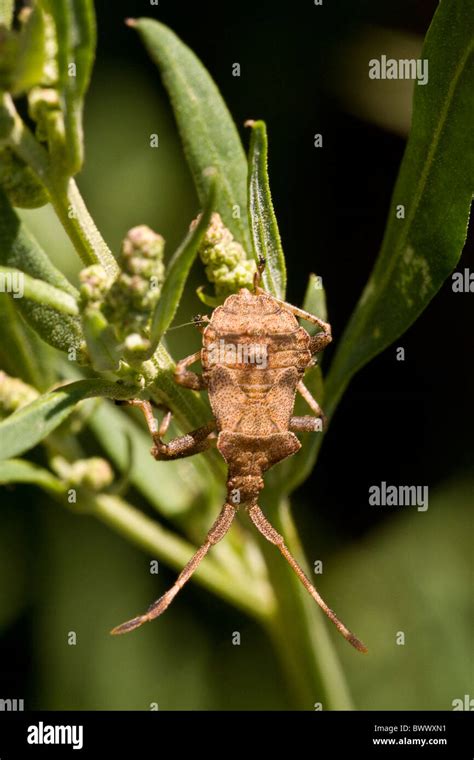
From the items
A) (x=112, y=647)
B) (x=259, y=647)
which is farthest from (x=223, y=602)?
(x=112, y=647)

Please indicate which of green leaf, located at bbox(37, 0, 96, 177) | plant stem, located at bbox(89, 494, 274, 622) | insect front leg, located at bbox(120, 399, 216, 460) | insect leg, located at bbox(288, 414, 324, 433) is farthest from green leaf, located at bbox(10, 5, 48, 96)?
plant stem, located at bbox(89, 494, 274, 622)

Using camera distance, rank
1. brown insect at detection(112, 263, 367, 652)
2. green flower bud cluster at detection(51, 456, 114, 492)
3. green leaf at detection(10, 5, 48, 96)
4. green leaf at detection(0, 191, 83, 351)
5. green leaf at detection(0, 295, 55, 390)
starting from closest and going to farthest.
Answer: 1. green leaf at detection(10, 5, 48, 96)
2. green leaf at detection(0, 191, 83, 351)
3. brown insect at detection(112, 263, 367, 652)
4. green leaf at detection(0, 295, 55, 390)
5. green flower bud cluster at detection(51, 456, 114, 492)

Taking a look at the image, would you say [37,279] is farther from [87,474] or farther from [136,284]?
[87,474]

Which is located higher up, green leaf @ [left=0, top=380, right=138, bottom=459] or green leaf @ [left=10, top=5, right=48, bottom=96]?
green leaf @ [left=10, top=5, right=48, bottom=96]

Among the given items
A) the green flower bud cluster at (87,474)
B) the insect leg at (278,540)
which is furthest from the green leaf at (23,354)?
the insect leg at (278,540)

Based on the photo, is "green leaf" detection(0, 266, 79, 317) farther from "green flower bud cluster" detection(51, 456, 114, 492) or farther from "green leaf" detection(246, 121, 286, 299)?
"green flower bud cluster" detection(51, 456, 114, 492)

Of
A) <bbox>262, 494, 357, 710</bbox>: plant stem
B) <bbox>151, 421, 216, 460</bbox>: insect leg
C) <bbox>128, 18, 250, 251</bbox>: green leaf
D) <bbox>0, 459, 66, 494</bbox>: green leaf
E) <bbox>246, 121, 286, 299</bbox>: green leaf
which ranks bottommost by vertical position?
<bbox>262, 494, 357, 710</bbox>: plant stem
